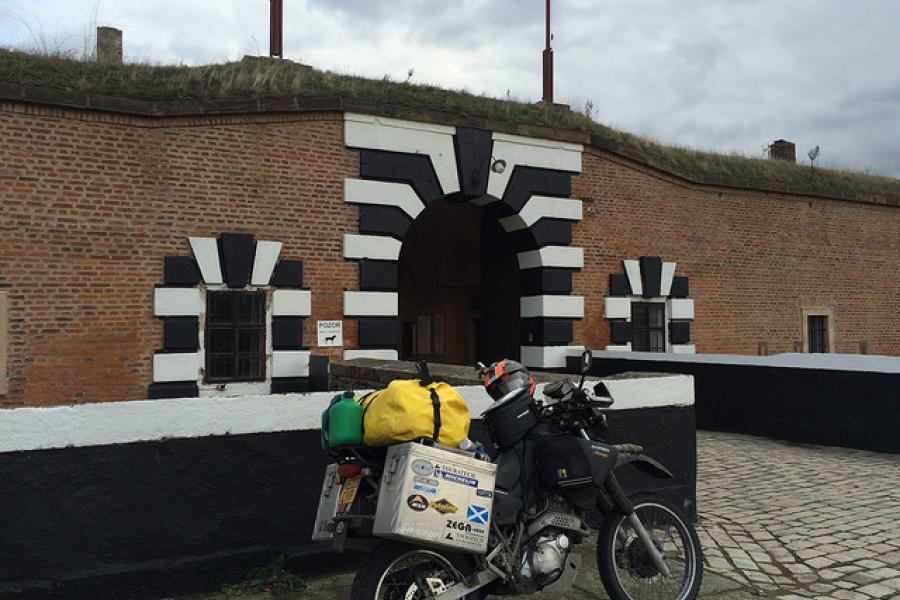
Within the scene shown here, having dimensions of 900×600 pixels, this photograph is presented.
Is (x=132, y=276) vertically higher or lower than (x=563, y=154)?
lower

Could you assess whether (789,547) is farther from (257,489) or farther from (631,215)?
(631,215)

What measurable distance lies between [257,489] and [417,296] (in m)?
17.0

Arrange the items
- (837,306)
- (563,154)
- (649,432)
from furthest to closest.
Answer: (837,306) → (563,154) → (649,432)

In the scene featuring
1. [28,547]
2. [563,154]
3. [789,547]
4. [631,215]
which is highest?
[563,154]

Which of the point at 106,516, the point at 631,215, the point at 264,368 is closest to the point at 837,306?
the point at 631,215

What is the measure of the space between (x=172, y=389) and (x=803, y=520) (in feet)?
26.9

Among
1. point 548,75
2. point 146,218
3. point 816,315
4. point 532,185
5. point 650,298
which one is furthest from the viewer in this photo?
point 548,75

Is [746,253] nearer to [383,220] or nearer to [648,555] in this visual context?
[383,220]

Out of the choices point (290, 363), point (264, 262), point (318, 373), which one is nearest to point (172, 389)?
point (290, 363)

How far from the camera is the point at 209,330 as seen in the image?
10.6 meters

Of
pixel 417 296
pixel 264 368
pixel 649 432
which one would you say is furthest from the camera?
pixel 417 296

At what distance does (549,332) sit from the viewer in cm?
1323

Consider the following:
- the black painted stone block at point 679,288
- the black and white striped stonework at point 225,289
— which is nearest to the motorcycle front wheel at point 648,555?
the black and white striped stonework at point 225,289

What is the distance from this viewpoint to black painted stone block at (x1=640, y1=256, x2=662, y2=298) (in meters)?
14.2
